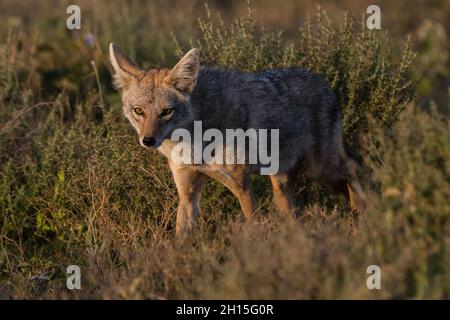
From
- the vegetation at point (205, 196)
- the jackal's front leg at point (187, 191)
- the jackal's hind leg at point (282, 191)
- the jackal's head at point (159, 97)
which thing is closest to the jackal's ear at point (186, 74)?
the jackal's head at point (159, 97)

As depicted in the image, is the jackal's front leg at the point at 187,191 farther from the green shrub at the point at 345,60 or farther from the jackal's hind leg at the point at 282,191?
the green shrub at the point at 345,60

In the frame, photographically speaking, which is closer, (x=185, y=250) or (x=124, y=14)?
(x=185, y=250)

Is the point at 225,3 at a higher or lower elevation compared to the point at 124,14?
higher

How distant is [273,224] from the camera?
5.64 metres

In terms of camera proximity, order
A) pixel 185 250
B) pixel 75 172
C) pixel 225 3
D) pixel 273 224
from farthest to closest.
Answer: pixel 225 3 < pixel 75 172 < pixel 273 224 < pixel 185 250

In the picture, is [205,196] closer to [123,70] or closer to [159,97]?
[159,97]

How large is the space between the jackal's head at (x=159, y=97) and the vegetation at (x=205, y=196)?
25.3 inches

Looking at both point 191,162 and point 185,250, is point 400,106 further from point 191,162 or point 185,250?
point 185,250

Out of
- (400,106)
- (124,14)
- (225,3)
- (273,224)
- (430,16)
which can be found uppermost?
(225,3)

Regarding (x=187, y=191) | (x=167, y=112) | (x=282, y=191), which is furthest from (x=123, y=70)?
(x=282, y=191)

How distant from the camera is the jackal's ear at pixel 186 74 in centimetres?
639

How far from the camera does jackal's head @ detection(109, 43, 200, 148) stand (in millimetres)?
6270
